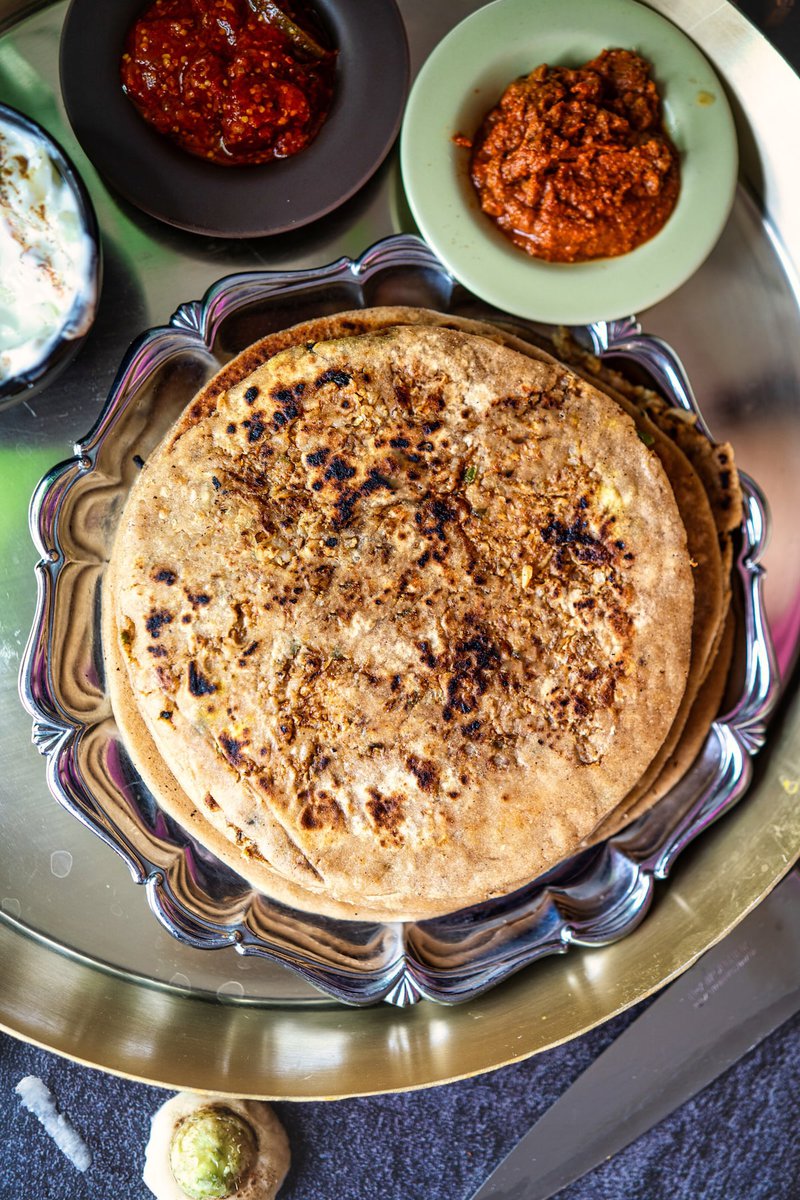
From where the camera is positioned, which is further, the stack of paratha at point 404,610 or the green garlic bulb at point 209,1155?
the green garlic bulb at point 209,1155

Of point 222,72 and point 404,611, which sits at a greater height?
point 222,72

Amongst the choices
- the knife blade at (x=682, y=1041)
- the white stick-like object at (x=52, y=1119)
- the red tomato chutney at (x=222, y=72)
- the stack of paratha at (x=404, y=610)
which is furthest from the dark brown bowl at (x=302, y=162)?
the white stick-like object at (x=52, y=1119)

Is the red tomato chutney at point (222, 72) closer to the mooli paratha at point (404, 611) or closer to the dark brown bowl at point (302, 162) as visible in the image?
the dark brown bowl at point (302, 162)

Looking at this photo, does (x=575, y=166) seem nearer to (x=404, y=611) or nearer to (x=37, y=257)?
(x=404, y=611)

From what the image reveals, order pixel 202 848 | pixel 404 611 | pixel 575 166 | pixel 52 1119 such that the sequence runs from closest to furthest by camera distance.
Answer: pixel 404 611 < pixel 575 166 < pixel 202 848 < pixel 52 1119

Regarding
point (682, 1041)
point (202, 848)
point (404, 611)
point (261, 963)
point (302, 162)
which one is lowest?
point (682, 1041)

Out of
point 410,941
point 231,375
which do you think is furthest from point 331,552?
point 410,941

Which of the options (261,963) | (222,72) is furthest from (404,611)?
(222,72)
